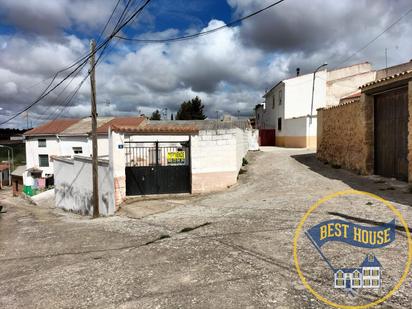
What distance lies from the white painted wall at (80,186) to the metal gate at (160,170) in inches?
35.2

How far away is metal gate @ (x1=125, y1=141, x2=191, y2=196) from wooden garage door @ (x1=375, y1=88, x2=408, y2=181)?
23.7 feet

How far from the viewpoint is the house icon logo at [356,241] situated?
3932 millimetres

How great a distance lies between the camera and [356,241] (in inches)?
215

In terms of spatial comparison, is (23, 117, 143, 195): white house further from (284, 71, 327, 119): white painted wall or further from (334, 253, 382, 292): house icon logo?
(334, 253, 382, 292): house icon logo

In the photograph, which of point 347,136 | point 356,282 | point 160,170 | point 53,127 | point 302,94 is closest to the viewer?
point 356,282

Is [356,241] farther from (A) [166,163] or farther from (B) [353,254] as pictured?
(A) [166,163]

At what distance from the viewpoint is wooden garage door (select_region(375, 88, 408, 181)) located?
966cm

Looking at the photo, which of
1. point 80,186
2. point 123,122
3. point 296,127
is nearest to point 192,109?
point 123,122

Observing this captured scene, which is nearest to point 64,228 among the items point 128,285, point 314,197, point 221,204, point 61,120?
point 221,204

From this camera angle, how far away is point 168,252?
5.60 metres

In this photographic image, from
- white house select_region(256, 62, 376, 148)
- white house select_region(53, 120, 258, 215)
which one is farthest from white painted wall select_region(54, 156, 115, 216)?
white house select_region(256, 62, 376, 148)

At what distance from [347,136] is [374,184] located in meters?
3.50

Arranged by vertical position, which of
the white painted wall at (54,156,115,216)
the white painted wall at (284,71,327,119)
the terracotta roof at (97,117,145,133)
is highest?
the white painted wall at (284,71,327,119)

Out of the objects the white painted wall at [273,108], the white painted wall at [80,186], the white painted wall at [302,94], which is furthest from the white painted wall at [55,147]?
the white painted wall at [302,94]
